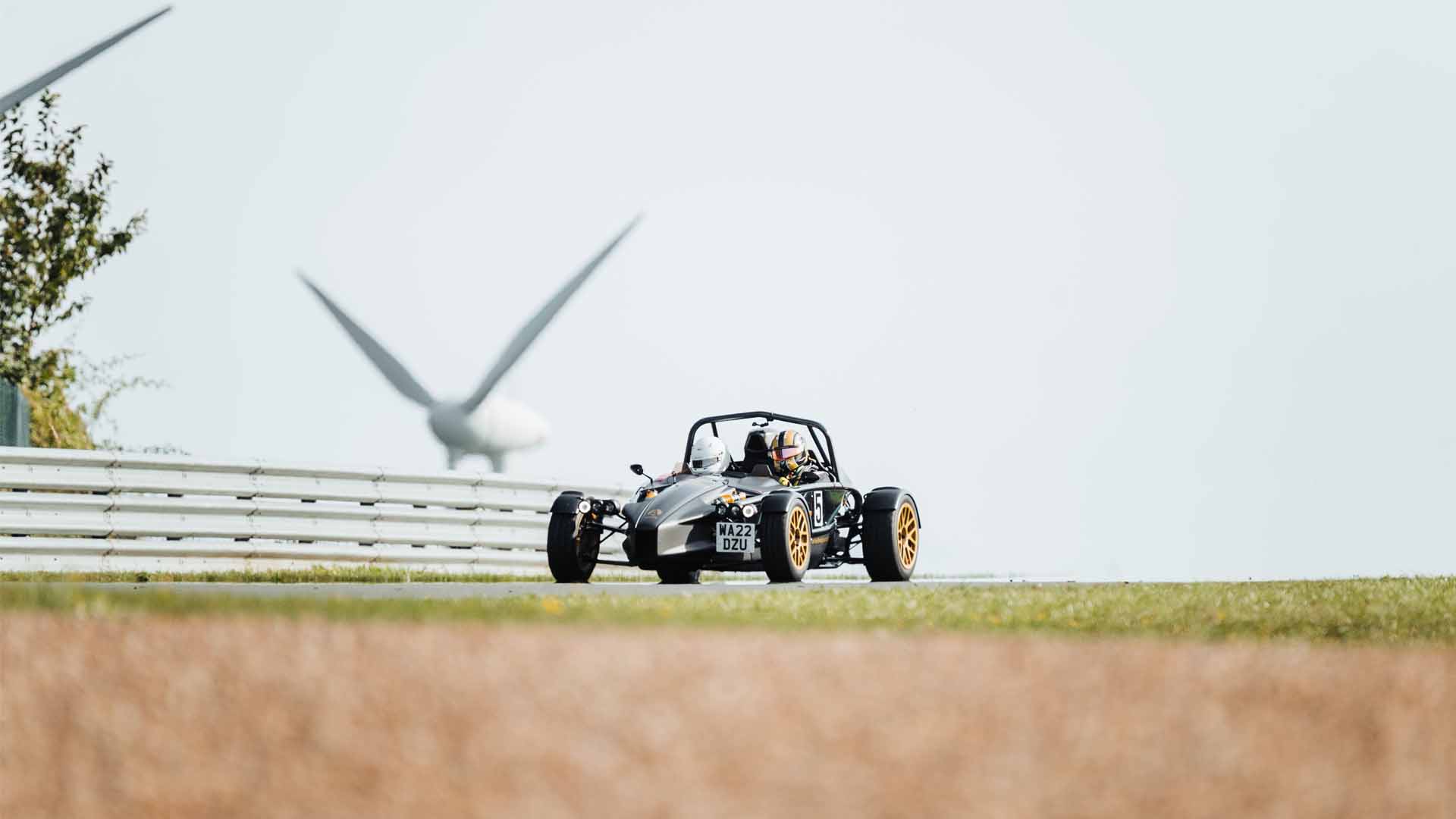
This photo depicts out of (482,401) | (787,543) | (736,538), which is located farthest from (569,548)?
(482,401)

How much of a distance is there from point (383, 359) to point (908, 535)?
1354cm

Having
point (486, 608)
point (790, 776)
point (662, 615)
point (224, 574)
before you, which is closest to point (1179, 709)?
point (790, 776)

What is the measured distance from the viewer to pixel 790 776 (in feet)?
12.3

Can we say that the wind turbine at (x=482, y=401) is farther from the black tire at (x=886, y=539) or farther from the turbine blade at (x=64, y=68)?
the turbine blade at (x=64, y=68)

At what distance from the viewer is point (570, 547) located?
15180 mm

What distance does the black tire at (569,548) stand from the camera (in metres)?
15.2

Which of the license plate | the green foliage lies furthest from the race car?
the green foliage

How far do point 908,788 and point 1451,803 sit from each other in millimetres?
1376

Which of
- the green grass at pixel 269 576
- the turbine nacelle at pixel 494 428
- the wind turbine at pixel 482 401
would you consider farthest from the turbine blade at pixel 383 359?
the green grass at pixel 269 576

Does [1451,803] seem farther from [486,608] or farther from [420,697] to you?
[486,608]

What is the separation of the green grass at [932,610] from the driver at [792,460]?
15.1ft

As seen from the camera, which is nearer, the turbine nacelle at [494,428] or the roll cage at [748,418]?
the roll cage at [748,418]

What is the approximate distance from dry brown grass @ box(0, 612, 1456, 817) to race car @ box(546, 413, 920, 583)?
889cm

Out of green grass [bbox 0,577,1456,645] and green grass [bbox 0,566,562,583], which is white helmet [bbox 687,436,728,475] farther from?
green grass [bbox 0,577,1456,645]
